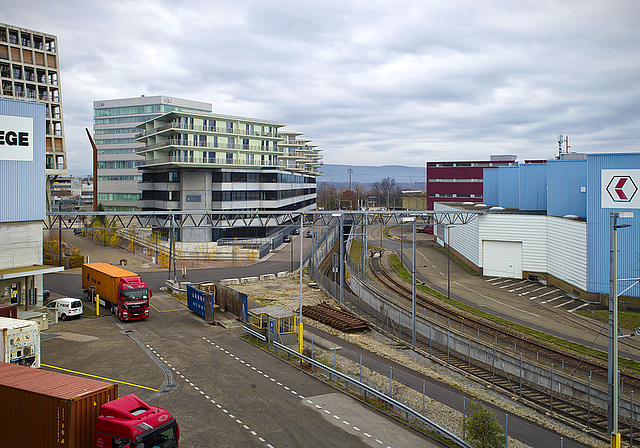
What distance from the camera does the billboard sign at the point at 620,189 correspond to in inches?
1462

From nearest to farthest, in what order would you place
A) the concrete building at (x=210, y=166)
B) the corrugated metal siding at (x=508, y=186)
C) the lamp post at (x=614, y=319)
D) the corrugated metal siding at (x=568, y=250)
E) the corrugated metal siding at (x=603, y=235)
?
the lamp post at (x=614, y=319) → the corrugated metal siding at (x=603, y=235) → the corrugated metal siding at (x=568, y=250) → the corrugated metal siding at (x=508, y=186) → the concrete building at (x=210, y=166)

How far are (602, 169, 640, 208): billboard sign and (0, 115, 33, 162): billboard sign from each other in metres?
44.6

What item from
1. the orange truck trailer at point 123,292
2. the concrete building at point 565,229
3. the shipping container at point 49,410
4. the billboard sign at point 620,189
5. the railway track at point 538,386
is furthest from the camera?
the concrete building at point 565,229

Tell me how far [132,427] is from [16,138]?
87.9 feet

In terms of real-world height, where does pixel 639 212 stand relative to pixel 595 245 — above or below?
above

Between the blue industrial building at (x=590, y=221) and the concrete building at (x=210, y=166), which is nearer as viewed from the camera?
the blue industrial building at (x=590, y=221)

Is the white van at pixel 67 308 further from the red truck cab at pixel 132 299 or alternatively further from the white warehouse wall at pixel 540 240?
the white warehouse wall at pixel 540 240

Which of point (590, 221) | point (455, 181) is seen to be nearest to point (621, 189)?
point (590, 221)

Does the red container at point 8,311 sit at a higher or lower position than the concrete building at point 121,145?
lower

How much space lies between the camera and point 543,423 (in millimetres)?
18891

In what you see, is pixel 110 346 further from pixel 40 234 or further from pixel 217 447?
pixel 217 447

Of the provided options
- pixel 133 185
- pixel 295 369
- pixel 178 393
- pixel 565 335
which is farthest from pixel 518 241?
pixel 133 185

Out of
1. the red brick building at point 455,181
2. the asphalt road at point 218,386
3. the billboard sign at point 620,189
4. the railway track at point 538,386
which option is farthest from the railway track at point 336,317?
the red brick building at point 455,181

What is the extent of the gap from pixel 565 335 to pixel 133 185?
335ft
